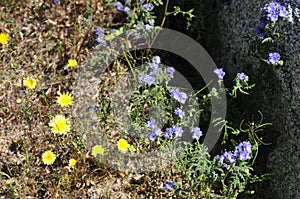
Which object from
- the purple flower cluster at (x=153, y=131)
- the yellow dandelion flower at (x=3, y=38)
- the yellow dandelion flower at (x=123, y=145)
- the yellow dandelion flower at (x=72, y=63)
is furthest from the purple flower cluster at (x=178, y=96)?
the yellow dandelion flower at (x=3, y=38)

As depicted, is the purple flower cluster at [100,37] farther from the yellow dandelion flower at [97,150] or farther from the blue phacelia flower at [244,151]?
the blue phacelia flower at [244,151]

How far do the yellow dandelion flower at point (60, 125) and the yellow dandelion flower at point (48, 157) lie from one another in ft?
0.53

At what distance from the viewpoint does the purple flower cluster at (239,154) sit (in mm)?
2939

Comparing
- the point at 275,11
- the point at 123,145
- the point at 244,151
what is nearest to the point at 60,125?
the point at 123,145

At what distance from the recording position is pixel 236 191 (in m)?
3.06

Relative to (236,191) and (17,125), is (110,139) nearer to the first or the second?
(17,125)

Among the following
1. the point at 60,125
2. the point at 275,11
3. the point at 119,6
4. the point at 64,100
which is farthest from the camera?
the point at 119,6

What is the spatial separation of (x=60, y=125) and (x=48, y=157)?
0.72 ft

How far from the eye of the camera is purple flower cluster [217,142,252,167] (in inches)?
116

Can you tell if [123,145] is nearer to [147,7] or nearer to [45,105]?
[45,105]

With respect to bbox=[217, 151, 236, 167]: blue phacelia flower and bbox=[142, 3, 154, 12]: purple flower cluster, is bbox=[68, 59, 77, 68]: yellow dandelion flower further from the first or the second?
bbox=[217, 151, 236, 167]: blue phacelia flower

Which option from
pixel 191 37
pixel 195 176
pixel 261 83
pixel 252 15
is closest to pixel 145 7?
pixel 191 37

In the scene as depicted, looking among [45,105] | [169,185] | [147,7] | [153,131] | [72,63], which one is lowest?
[169,185]

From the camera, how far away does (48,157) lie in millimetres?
3336
